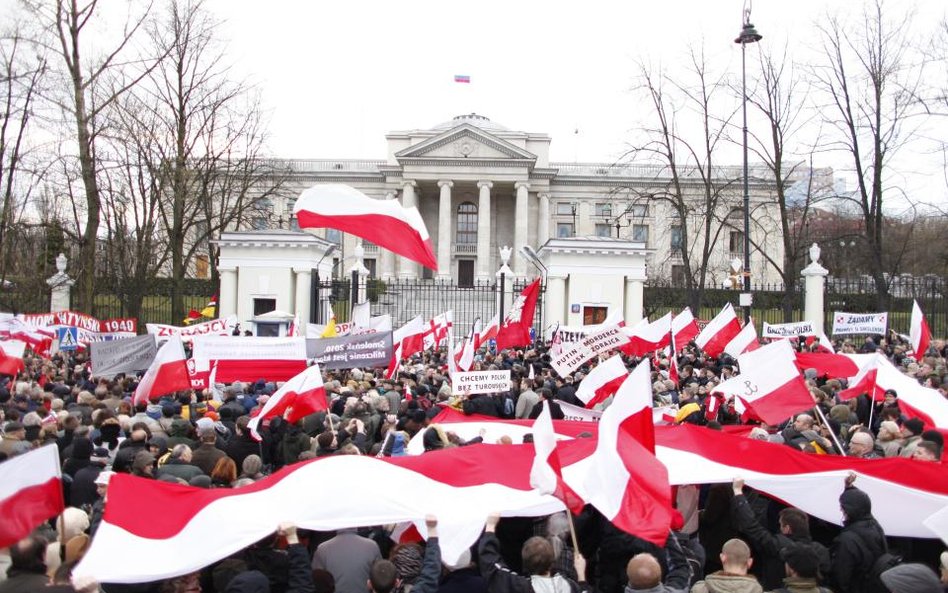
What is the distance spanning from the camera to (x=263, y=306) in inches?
1021

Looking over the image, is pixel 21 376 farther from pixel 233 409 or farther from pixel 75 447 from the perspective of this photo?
pixel 75 447

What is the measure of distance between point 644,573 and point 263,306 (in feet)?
73.6

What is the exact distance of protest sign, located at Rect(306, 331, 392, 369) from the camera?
12828mm

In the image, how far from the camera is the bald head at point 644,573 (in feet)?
15.3

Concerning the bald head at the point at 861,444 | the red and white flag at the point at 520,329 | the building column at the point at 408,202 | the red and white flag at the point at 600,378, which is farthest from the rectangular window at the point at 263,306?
the building column at the point at 408,202

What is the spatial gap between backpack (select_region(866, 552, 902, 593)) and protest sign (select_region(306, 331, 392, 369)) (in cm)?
822

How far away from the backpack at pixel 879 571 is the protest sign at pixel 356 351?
8.22 meters

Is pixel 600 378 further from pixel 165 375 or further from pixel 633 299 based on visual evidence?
pixel 633 299

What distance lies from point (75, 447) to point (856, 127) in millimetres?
26612

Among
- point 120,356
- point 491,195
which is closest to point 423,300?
point 120,356

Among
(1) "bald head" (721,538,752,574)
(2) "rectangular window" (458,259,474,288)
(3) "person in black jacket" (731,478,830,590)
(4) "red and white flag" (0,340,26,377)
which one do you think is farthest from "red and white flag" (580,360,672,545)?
(2) "rectangular window" (458,259,474,288)

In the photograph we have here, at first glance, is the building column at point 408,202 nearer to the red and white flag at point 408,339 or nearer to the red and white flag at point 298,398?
the red and white flag at point 408,339

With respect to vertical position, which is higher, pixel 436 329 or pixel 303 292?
pixel 303 292

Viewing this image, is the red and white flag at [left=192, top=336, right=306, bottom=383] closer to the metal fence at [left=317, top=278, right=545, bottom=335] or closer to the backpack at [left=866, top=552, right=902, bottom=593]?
the backpack at [left=866, top=552, right=902, bottom=593]
